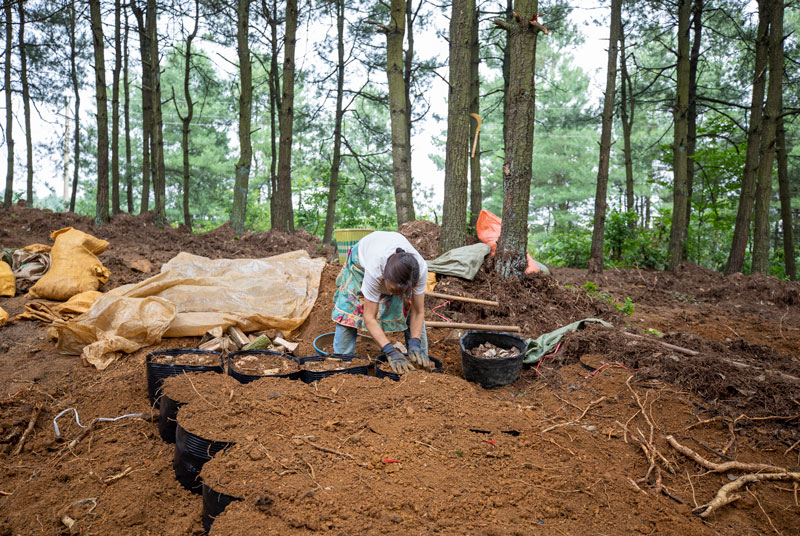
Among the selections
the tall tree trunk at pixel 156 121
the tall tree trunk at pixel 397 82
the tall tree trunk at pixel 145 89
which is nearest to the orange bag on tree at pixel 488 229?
the tall tree trunk at pixel 397 82

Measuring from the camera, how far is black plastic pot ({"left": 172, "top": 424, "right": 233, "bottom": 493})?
2.04m

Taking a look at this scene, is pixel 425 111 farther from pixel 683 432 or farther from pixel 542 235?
pixel 542 235

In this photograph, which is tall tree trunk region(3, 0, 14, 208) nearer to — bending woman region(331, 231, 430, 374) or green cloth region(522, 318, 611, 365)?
bending woman region(331, 231, 430, 374)

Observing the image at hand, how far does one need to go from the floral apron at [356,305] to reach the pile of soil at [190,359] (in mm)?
851

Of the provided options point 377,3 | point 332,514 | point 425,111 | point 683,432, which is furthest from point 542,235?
point 332,514

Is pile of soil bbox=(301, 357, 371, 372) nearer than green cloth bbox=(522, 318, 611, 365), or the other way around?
pile of soil bbox=(301, 357, 371, 372)

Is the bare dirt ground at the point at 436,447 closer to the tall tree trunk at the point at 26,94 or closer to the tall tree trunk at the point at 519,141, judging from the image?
the tall tree trunk at the point at 519,141

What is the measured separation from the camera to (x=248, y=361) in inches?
121

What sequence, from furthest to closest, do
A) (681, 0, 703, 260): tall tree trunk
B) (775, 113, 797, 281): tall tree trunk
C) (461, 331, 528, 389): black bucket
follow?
1. (681, 0, 703, 260): tall tree trunk
2. (775, 113, 797, 281): tall tree trunk
3. (461, 331, 528, 389): black bucket

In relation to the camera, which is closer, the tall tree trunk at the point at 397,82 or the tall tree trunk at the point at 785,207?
the tall tree trunk at the point at 397,82

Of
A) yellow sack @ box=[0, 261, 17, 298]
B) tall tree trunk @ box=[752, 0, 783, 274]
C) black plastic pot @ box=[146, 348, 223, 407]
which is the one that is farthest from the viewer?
tall tree trunk @ box=[752, 0, 783, 274]

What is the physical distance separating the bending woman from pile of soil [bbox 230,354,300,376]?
541 mm

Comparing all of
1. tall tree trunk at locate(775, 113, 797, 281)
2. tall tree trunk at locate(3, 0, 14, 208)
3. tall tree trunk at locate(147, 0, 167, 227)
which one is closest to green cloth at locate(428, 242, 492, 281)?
tall tree trunk at locate(147, 0, 167, 227)

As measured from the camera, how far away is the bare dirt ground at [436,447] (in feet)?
5.57
